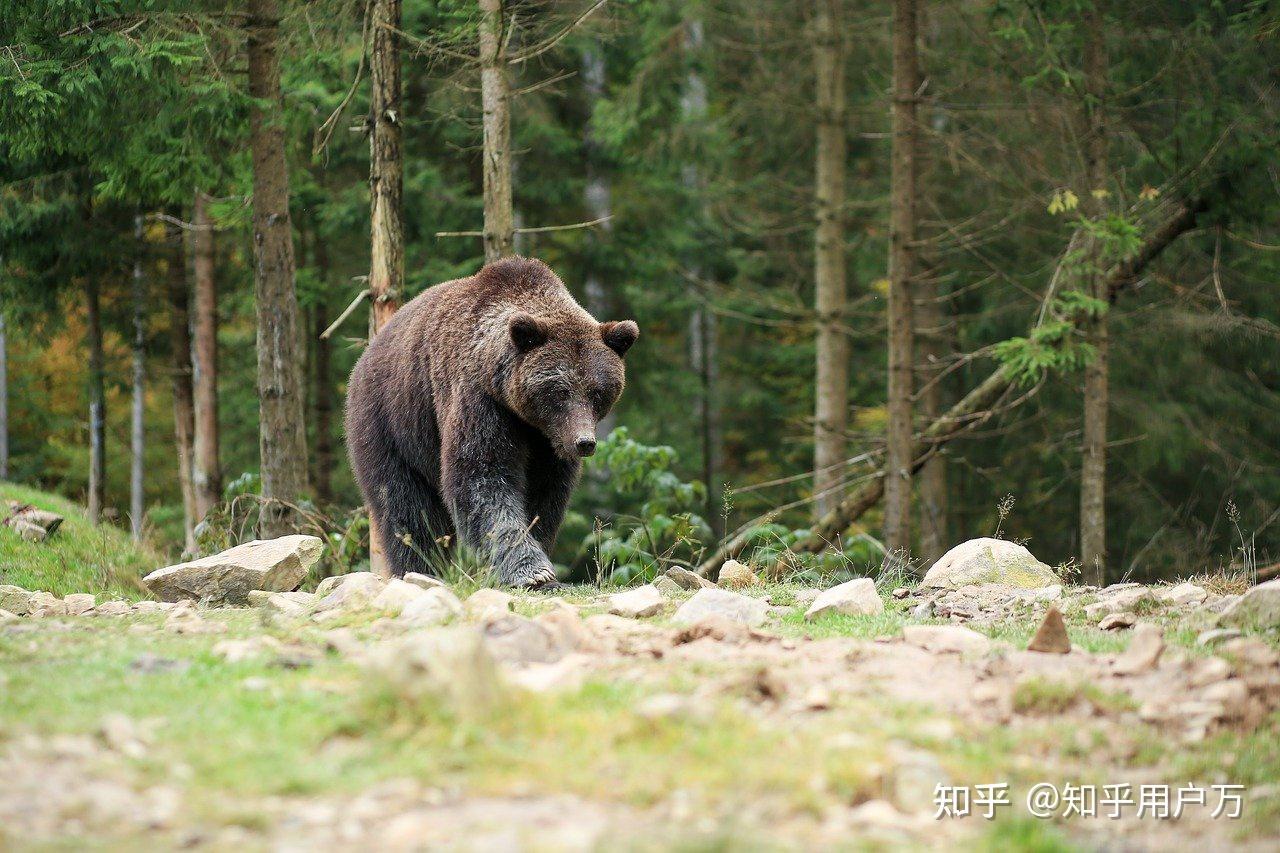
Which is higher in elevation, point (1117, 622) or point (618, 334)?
point (618, 334)

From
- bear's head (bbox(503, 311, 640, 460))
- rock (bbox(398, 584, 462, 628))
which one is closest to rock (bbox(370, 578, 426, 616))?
rock (bbox(398, 584, 462, 628))

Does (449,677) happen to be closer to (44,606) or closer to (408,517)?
(44,606)

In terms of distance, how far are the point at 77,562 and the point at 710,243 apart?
15.9 meters

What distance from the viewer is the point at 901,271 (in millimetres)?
13891

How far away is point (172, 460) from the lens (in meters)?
27.1

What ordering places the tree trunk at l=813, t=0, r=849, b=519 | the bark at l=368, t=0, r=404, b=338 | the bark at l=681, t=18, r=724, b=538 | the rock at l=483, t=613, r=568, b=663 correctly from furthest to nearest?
the bark at l=681, t=18, r=724, b=538 < the tree trunk at l=813, t=0, r=849, b=519 < the bark at l=368, t=0, r=404, b=338 < the rock at l=483, t=613, r=568, b=663

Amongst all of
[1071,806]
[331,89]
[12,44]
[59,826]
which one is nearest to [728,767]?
[1071,806]

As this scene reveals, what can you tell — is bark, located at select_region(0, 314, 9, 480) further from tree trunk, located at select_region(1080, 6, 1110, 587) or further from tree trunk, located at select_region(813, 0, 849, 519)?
tree trunk, located at select_region(1080, 6, 1110, 587)

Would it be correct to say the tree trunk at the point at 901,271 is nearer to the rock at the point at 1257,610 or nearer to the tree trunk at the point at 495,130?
the tree trunk at the point at 495,130

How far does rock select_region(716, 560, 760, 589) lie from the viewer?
26.3ft

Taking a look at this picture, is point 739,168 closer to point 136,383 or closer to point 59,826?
point 136,383

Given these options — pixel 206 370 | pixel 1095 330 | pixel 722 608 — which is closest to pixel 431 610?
pixel 722 608

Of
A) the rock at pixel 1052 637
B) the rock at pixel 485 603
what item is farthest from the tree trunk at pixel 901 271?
the rock at pixel 1052 637

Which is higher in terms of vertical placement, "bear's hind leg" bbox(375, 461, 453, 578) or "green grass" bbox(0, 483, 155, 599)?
"bear's hind leg" bbox(375, 461, 453, 578)
